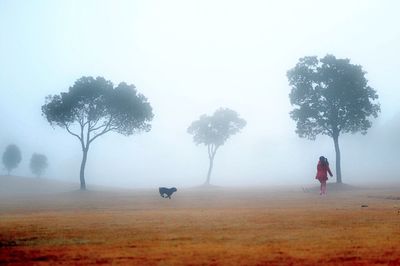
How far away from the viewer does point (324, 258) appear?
7918 millimetres

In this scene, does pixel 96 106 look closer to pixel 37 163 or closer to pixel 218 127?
pixel 218 127

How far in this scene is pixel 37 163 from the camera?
513ft

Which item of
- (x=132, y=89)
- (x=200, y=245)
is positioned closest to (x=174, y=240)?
(x=200, y=245)

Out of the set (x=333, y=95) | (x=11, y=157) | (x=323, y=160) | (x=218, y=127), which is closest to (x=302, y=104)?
(x=333, y=95)

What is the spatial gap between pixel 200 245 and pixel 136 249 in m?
1.47

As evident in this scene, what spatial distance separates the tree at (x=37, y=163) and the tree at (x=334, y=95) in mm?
126540

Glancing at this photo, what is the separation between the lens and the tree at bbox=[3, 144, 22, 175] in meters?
147

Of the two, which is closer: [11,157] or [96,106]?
[96,106]

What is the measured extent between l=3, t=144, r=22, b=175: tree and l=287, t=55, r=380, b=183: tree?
122569 millimetres

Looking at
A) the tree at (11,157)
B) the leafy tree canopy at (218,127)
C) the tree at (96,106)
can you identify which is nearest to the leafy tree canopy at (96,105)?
the tree at (96,106)

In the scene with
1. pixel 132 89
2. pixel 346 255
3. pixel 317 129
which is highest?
pixel 132 89

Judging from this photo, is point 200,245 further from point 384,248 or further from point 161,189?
point 161,189

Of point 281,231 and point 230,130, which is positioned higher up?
point 230,130

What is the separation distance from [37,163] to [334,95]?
13107cm
